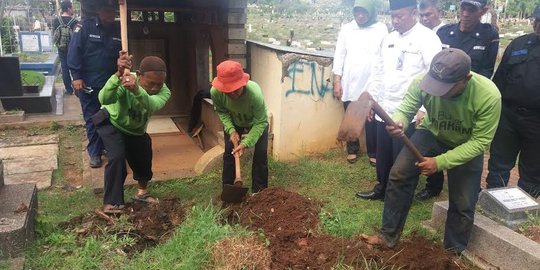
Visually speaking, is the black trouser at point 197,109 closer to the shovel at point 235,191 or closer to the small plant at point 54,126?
the small plant at point 54,126

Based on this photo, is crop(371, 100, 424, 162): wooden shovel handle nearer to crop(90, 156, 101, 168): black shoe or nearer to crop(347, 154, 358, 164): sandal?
crop(347, 154, 358, 164): sandal

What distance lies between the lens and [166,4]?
→ 7961mm

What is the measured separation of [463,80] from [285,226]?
180cm

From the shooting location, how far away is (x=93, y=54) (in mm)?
5406

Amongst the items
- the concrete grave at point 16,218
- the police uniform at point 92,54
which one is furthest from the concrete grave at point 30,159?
the concrete grave at point 16,218

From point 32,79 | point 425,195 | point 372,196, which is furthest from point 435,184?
point 32,79

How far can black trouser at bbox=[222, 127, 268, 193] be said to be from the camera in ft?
14.5

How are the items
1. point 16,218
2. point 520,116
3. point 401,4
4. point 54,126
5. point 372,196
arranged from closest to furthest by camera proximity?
point 16,218
point 520,116
point 401,4
point 372,196
point 54,126

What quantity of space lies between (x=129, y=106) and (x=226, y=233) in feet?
5.20

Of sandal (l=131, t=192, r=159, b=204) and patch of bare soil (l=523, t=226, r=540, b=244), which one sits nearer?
patch of bare soil (l=523, t=226, r=540, b=244)

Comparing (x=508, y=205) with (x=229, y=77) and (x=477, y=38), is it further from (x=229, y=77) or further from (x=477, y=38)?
(x=229, y=77)

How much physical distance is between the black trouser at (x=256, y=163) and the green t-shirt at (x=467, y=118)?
5.67 ft

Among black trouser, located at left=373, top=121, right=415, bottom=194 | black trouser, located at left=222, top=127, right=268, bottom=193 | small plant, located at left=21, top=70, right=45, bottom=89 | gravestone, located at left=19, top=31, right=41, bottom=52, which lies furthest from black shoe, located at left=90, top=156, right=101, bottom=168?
gravestone, located at left=19, top=31, right=41, bottom=52

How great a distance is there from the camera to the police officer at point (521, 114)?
155 inches
